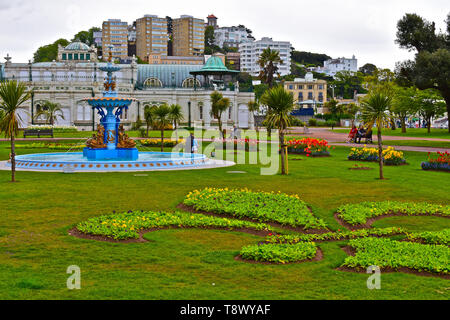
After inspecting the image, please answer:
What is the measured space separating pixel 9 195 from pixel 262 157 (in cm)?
1922

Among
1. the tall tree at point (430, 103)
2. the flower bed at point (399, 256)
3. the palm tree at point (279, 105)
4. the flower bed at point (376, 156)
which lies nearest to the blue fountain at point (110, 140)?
the palm tree at point (279, 105)

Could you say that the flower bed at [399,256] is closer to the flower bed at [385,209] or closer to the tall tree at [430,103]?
the flower bed at [385,209]

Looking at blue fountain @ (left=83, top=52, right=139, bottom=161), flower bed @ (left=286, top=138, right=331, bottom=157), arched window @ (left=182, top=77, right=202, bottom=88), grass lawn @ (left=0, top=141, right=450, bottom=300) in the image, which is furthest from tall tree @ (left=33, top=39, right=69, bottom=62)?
grass lawn @ (left=0, top=141, right=450, bottom=300)

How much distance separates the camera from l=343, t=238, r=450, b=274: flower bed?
9.81 m

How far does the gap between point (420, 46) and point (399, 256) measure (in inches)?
1574

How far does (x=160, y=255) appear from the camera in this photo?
422 inches

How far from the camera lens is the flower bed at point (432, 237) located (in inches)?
461

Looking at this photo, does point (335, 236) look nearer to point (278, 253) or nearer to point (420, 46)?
point (278, 253)

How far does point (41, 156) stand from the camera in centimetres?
3319

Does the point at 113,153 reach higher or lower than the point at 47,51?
lower

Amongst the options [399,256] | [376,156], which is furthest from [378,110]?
[399,256]

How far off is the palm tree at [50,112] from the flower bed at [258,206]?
61.3 meters

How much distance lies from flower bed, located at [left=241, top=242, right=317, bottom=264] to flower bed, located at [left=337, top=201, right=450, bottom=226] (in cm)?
366
